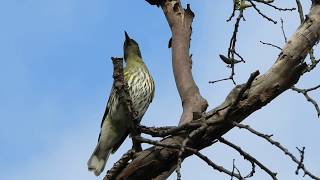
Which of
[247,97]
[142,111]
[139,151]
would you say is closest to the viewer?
[247,97]

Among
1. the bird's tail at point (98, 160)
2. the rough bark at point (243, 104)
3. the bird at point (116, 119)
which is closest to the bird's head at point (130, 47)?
the bird at point (116, 119)

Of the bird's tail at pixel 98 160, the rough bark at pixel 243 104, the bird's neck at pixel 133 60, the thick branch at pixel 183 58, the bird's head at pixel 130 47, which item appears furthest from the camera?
the bird's head at pixel 130 47

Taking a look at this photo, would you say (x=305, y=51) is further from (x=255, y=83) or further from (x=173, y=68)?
(x=173, y=68)

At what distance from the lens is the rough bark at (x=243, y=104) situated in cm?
373

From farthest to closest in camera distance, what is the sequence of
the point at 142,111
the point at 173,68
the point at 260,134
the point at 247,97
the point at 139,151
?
1. the point at 142,111
2. the point at 173,68
3. the point at 139,151
4. the point at 247,97
5. the point at 260,134

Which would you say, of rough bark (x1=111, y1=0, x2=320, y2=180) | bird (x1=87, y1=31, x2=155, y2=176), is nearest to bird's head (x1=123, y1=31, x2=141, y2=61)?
bird (x1=87, y1=31, x2=155, y2=176)

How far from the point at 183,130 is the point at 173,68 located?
3.52 feet

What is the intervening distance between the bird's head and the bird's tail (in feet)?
4.43

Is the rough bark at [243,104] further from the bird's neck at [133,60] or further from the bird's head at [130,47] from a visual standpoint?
the bird's head at [130,47]

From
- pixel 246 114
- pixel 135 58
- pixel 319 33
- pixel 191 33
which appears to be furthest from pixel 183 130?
pixel 135 58

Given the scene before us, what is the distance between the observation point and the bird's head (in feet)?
24.5

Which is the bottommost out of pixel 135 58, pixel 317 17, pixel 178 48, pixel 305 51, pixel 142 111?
pixel 305 51

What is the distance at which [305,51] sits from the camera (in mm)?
3932

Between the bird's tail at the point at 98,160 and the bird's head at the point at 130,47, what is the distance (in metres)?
1.35
